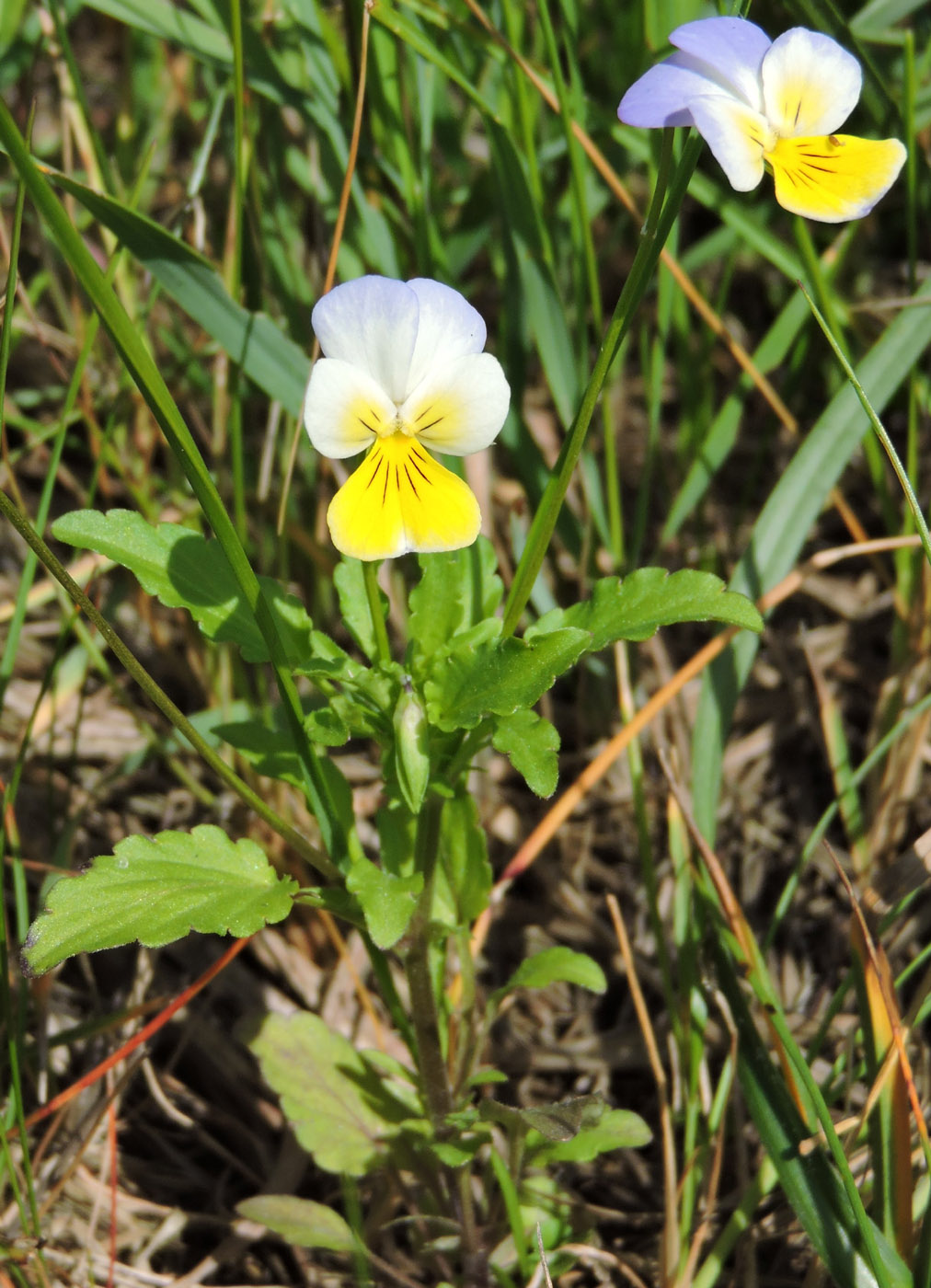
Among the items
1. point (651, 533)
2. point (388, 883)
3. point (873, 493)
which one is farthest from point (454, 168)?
point (388, 883)

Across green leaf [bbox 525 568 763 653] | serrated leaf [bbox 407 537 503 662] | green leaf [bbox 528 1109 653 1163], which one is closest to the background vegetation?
green leaf [bbox 528 1109 653 1163]

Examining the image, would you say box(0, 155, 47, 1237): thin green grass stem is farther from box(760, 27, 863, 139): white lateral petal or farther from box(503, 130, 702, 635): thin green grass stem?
box(760, 27, 863, 139): white lateral petal

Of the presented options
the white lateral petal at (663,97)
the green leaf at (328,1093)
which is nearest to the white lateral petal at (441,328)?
the white lateral petal at (663,97)

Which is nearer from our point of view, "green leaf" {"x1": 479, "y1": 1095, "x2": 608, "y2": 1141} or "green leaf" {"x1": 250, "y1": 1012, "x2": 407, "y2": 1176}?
"green leaf" {"x1": 479, "y1": 1095, "x2": 608, "y2": 1141}

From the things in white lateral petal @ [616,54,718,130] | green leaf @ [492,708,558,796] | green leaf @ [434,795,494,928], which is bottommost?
green leaf @ [434,795,494,928]

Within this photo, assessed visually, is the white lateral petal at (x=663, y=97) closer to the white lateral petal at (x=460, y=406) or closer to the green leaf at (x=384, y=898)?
the white lateral petal at (x=460, y=406)
